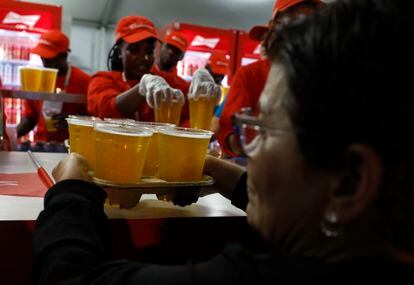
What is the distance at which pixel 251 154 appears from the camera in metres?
0.70

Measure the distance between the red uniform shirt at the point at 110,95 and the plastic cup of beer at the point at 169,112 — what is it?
0.66m

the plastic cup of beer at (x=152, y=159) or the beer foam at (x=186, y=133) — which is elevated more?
the beer foam at (x=186, y=133)

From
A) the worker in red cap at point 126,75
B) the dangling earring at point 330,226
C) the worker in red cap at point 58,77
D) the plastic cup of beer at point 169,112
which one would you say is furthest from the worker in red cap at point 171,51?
the dangling earring at point 330,226

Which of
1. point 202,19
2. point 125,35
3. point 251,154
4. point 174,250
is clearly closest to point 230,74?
point 125,35

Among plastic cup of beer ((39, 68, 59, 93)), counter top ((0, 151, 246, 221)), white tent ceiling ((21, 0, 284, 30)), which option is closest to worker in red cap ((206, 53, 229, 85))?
plastic cup of beer ((39, 68, 59, 93))

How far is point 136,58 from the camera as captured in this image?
2660 millimetres

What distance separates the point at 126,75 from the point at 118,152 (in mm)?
1740

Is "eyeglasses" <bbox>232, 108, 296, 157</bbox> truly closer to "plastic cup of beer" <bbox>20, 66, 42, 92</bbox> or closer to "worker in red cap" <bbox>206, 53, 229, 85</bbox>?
"plastic cup of beer" <bbox>20, 66, 42, 92</bbox>

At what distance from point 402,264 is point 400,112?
20 cm

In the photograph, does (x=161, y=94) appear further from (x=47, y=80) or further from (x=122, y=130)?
(x=47, y=80)

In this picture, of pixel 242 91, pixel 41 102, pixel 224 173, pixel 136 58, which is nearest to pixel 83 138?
pixel 224 173

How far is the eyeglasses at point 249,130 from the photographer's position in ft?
2.17

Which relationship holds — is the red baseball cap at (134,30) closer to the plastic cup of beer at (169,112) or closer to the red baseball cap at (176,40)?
the plastic cup of beer at (169,112)

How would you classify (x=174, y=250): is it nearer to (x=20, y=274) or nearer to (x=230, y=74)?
(x=20, y=274)
